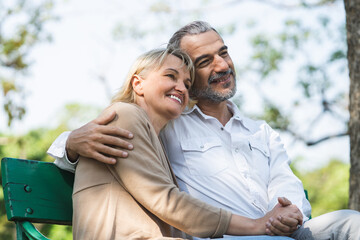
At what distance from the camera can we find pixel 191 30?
3.50 m

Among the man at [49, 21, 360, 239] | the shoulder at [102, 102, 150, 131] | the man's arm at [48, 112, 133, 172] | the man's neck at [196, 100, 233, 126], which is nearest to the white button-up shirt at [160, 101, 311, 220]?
the man at [49, 21, 360, 239]

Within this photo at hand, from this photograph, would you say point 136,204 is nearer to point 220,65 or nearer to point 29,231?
point 29,231

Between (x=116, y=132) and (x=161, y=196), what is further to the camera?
(x=116, y=132)

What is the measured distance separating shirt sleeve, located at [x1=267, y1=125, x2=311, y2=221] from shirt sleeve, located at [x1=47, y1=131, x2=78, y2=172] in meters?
1.23

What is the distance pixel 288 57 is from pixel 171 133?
9329 millimetres

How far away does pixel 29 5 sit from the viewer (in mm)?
11219

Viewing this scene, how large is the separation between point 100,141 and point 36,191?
0.54m

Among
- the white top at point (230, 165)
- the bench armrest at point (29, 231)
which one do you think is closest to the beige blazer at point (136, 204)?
the bench armrest at point (29, 231)

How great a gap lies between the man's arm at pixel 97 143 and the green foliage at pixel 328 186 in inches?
451

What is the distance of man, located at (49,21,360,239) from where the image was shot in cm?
269

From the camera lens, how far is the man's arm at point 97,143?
2340mm

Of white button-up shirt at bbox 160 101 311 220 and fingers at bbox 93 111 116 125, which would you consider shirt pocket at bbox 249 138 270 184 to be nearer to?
white button-up shirt at bbox 160 101 311 220

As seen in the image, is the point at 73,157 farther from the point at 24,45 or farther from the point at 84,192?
the point at 24,45

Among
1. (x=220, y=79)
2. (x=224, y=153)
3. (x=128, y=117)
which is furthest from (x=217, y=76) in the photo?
(x=128, y=117)
